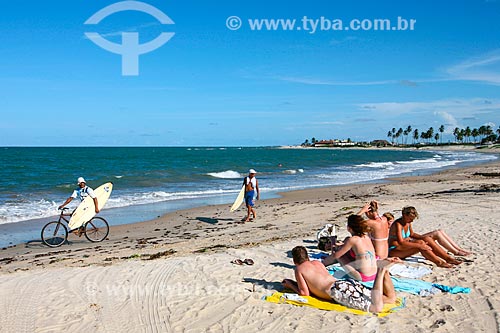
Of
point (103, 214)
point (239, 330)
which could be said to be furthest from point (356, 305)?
point (103, 214)

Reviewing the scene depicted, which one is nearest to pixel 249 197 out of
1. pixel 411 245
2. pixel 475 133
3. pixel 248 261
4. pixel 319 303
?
pixel 248 261

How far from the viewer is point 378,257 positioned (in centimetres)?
677

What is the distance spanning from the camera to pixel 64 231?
10.9 m

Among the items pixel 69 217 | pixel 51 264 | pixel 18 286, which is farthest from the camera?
pixel 69 217

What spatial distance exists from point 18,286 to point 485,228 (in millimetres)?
9185

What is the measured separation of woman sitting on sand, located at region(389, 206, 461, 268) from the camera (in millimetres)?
7062

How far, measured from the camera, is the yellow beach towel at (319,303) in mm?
5328

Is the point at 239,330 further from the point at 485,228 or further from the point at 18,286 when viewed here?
the point at 485,228

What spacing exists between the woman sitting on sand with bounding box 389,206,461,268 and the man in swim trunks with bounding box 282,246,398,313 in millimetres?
1385

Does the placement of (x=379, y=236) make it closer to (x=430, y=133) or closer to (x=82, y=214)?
(x=82, y=214)

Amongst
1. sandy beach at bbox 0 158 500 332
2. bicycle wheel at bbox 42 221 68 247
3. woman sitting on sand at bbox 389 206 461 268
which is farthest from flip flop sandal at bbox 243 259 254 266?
bicycle wheel at bbox 42 221 68 247

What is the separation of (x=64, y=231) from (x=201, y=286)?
5.91 metres

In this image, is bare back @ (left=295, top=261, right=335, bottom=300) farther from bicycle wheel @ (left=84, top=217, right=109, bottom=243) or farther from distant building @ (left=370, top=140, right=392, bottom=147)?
distant building @ (left=370, top=140, right=392, bottom=147)

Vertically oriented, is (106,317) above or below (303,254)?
below
